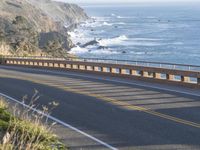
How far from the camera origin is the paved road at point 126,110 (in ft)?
41.3

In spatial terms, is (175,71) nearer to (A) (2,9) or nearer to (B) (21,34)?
(B) (21,34)

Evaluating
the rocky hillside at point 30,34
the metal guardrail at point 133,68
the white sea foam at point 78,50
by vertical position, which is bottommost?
the white sea foam at point 78,50

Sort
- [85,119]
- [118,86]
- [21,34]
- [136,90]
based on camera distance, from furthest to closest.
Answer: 1. [21,34]
2. [118,86]
3. [136,90]
4. [85,119]

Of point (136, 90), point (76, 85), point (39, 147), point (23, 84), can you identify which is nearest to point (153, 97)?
point (136, 90)

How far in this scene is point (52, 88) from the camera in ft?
74.5

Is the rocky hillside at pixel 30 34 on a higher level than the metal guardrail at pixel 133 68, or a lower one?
lower

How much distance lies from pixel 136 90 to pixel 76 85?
339cm

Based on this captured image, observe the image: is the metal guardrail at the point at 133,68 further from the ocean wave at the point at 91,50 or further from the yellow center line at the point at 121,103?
the ocean wave at the point at 91,50

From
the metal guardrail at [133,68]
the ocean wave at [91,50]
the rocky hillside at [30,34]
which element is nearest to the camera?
the metal guardrail at [133,68]

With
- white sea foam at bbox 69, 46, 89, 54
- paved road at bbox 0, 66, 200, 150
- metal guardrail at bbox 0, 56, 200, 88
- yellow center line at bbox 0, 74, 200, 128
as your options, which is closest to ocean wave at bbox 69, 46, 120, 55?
white sea foam at bbox 69, 46, 89, 54

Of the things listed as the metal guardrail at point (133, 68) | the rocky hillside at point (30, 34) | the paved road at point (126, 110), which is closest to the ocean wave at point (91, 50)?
the rocky hillside at point (30, 34)

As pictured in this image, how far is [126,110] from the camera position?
651 inches

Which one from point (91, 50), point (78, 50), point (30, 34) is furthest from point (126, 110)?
point (78, 50)

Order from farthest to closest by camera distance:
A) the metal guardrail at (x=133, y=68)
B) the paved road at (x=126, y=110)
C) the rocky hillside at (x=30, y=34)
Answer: the rocky hillside at (x=30, y=34) → the metal guardrail at (x=133, y=68) → the paved road at (x=126, y=110)
